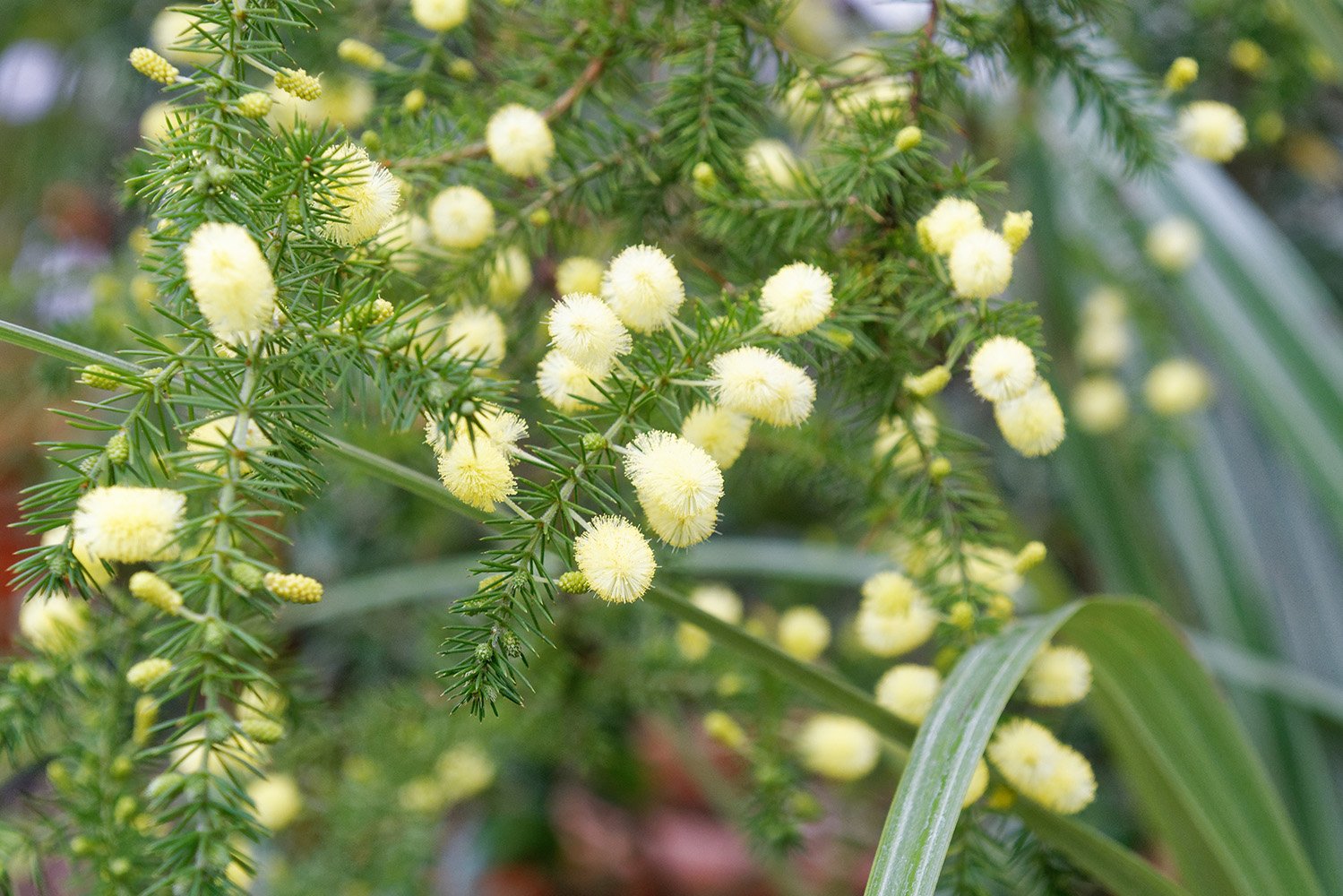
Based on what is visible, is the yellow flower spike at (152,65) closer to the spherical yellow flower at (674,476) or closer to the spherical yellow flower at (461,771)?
the spherical yellow flower at (674,476)

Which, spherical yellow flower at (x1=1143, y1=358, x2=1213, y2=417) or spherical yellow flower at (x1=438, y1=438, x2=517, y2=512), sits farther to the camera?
spherical yellow flower at (x1=1143, y1=358, x2=1213, y2=417)

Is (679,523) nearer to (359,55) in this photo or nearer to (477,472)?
(477,472)

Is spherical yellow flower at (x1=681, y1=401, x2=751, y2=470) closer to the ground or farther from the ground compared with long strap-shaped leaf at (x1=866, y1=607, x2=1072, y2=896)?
farther from the ground

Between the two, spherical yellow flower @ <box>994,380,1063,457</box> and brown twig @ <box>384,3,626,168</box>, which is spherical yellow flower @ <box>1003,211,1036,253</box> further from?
brown twig @ <box>384,3,626,168</box>

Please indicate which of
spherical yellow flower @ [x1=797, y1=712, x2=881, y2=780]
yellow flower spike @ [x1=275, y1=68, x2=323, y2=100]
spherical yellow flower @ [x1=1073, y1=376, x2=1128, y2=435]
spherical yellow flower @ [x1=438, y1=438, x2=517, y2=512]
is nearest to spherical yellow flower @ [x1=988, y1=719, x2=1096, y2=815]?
spherical yellow flower @ [x1=797, y1=712, x2=881, y2=780]

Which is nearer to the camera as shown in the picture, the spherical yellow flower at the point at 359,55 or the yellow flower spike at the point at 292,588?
the yellow flower spike at the point at 292,588

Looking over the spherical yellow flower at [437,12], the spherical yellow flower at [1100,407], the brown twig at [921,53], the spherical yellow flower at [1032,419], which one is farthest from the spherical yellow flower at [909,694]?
the spherical yellow flower at [1100,407]
